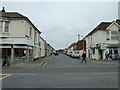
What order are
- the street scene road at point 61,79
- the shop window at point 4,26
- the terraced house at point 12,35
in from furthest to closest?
the terraced house at point 12,35
the shop window at point 4,26
the street scene road at point 61,79

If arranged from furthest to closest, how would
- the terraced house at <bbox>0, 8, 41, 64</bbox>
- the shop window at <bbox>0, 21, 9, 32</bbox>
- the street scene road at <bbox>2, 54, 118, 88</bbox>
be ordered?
the terraced house at <bbox>0, 8, 41, 64</bbox>, the shop window at <bbox>0, 21, 9, 32</bbox>, the street scene road at <bbox>2, 54, 118, 88</bbox>

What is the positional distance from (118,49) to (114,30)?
399cm

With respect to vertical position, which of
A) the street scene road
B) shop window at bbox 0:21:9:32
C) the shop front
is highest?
shop window at bbox 0:21:9:32

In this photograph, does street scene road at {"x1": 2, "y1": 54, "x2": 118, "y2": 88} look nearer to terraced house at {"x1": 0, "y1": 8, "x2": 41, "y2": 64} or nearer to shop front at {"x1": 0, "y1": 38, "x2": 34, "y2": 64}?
shop front at {"x1": 0, "y1": 38, "x2": 34, "y2": 64}

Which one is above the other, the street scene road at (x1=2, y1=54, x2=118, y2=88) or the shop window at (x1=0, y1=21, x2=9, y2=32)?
the shop window at (x1=0, y1=21, x2=9, y2=32)

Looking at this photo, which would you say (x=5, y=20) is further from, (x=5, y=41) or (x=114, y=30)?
(x=114, y=30)

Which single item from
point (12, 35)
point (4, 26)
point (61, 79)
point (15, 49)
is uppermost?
point (4, 26)

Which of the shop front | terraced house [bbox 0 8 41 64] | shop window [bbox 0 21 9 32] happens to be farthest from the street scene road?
shop window [bbox 0 21 9 32]

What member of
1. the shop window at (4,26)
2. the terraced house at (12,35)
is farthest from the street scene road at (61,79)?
the shop window at (4,26)

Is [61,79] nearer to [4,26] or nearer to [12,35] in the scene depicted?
[12,35]

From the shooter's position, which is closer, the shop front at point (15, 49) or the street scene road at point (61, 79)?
the street scene road at point (61, 79)

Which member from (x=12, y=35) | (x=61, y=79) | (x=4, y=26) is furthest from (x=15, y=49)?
(x=61, y=79)

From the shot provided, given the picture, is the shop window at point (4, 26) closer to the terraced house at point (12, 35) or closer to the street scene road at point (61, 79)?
the terraced house at point (12, 35)

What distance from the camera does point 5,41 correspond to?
16.0 m
